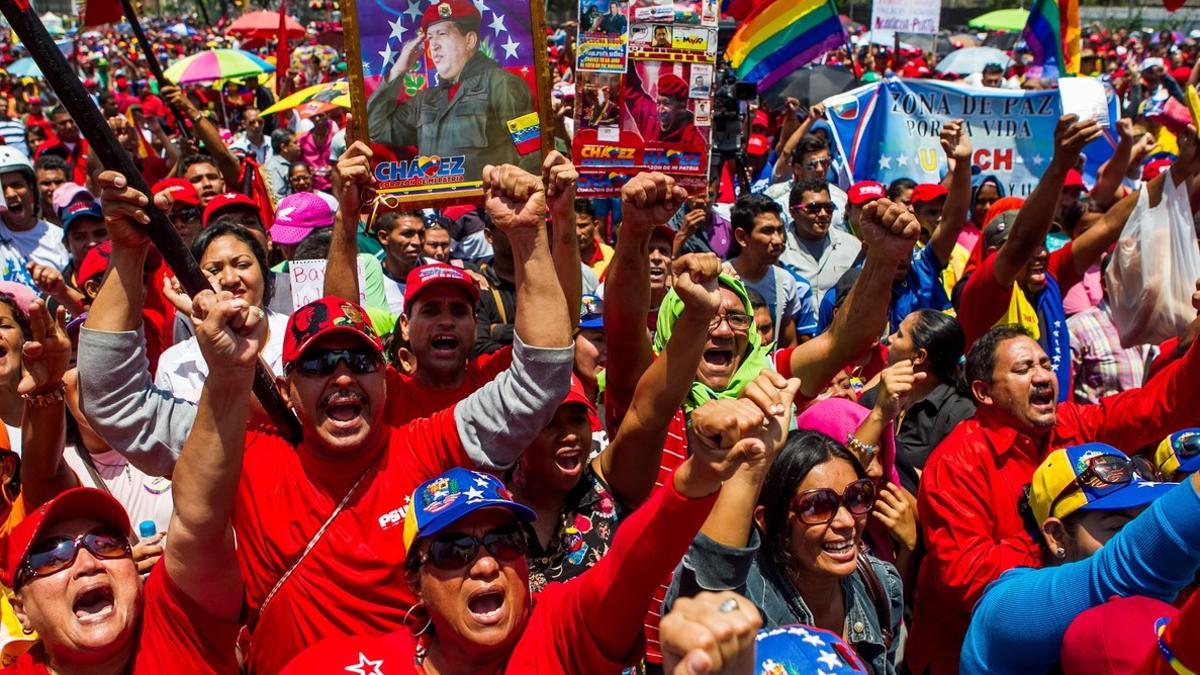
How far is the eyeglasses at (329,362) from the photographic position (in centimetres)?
284

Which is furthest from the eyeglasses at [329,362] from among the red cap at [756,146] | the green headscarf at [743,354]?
the red cap at [756,146]

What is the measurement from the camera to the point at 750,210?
585 cm

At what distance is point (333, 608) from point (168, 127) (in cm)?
1182

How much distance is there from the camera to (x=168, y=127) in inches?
520

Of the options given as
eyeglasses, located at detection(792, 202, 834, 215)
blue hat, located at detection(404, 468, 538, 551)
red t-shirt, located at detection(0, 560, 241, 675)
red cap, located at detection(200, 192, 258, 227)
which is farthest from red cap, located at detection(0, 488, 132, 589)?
eyeglasses, located at detection(792, 202, 834, 215)

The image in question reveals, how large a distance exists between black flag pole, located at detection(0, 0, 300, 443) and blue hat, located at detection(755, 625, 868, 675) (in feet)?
4.66

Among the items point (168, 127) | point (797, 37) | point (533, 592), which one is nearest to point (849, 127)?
point (797, 37)

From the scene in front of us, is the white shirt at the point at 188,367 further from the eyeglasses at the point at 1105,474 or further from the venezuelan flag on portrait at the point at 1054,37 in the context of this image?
the venezuelan flag on portrait at the point at 1054,37

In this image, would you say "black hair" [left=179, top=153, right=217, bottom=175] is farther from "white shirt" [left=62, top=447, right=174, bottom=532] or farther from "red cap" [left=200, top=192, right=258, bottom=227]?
"white shirt" [left=62, top=447, right=174, bottom=532]

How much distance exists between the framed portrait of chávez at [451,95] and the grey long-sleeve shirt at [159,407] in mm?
1006

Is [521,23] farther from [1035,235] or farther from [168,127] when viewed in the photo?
[168,127]

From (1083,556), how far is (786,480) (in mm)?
742

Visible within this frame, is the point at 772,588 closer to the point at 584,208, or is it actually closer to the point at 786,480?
the point at 786,480

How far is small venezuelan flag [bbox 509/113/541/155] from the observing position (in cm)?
363
